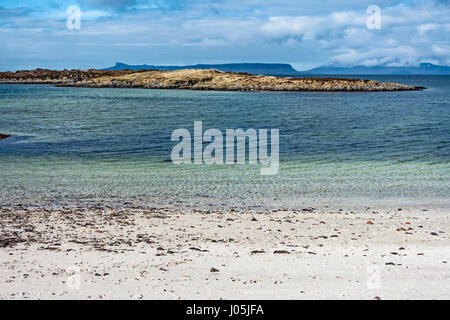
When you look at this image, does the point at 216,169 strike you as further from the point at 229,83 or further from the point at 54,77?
the point at 54,77

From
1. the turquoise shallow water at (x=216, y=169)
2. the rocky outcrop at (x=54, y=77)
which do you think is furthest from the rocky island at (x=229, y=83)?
the turquoise shallow water at (x=216, y=169)

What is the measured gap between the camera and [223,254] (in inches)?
376

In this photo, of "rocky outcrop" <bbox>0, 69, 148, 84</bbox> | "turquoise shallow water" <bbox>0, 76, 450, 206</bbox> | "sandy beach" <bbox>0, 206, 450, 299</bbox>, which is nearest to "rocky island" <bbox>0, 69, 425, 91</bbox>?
"rocky outcrop" <bbox>0, 69, 148, 84</bbox>

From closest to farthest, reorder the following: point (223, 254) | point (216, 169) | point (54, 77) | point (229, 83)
Answer: point (223, 254) < point (216, 169) < point (229, 83) < point (54, 77)

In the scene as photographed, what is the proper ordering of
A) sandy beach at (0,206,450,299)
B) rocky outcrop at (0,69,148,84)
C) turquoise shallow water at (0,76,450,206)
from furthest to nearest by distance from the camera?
rocky outcrop at (0,69,148,84) < turquoise shallow water at (0,76,450,206) < sandy beach at (0,206,450,299)

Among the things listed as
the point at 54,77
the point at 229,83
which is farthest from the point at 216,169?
the point at 54,77

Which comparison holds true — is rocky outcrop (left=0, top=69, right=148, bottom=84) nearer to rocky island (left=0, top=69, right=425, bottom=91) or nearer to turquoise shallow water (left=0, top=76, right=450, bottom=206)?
rocky island (left=0, top=69, right=425, bottom=91)

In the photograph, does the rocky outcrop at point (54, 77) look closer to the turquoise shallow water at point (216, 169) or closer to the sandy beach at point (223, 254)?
the turquoise shallow water at point (216, 169)

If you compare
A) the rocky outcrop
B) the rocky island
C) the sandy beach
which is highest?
the rocky outcrop

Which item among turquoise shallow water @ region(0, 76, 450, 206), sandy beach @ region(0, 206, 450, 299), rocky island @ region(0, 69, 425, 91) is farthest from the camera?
rocky island @ region(0, 69, 425, 91)

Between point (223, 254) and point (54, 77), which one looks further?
point (54, 77)

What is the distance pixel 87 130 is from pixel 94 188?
65.5ft

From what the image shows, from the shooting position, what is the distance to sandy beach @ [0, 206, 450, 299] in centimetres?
770
